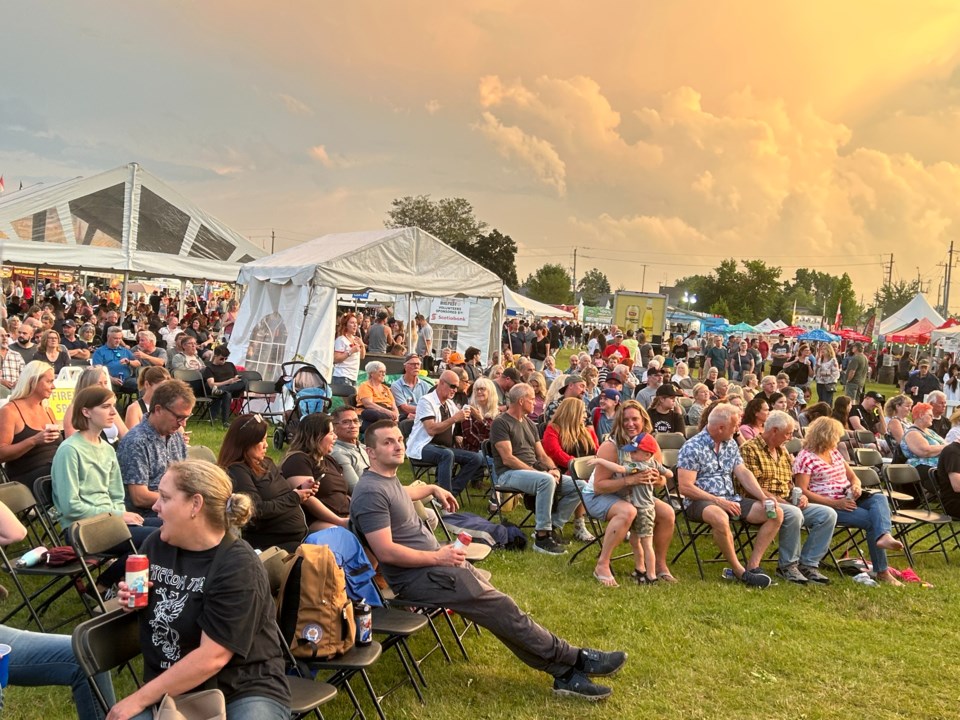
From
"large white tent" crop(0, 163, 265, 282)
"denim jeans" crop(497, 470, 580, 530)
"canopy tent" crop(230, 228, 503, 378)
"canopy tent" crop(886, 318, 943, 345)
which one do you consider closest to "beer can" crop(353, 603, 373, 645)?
"denim jeans" crop(497, 470, 580, 530)

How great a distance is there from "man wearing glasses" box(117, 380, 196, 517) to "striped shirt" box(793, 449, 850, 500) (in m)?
4.79

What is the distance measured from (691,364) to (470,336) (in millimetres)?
12620

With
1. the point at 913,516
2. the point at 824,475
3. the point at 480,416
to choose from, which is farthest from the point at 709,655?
the point at 480,416

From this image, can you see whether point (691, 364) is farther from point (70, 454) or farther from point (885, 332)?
point (70, 454)

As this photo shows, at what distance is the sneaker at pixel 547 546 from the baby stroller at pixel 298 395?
12.8 ft

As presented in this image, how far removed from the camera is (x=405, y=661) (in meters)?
4.06

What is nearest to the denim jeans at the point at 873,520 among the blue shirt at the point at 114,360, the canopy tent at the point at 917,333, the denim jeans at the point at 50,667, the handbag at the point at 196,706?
the handbag at the point at 196,706

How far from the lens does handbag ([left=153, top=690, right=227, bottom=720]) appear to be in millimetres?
2529

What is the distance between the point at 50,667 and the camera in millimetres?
3074

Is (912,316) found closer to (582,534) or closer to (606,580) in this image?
(582,534)

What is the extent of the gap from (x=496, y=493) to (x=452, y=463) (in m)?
0.63

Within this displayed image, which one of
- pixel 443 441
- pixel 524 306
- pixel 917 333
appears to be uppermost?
pixel 524 306

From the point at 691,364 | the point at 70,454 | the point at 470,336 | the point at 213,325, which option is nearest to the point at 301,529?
the point at 70,454

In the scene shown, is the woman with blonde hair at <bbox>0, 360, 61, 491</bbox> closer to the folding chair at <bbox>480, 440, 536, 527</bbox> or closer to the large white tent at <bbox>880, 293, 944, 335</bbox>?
the folding chair at <bbox>480, 440, 536, 527</bbox>
